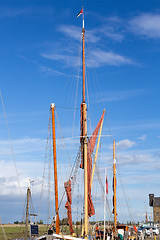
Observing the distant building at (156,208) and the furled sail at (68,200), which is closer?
the furled sail at (68,200)

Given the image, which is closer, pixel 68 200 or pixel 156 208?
pixel 68 200

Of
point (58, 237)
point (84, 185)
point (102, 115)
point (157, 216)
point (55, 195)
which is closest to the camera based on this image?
point (58, 237)

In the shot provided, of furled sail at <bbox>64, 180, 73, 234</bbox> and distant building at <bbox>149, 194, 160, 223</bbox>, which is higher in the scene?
distant building at <bbox>149, 194, 160, 223</bbox>

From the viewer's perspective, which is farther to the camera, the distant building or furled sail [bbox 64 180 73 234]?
the distant building

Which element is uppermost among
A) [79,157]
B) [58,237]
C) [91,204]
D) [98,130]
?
[98,130]

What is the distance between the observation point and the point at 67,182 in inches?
1806

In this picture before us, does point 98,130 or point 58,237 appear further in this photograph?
point 98,130

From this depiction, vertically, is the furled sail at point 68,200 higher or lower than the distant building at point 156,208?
lower

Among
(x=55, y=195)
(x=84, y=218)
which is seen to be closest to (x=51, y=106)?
(x=55, y=195)

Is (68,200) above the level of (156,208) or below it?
below

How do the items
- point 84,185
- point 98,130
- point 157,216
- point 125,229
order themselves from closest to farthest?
point 84,185
point 98,130
point 125,229
point 157,216

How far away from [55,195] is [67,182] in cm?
192

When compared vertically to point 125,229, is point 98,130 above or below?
above

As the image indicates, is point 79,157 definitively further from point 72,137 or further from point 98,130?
point 98,130
